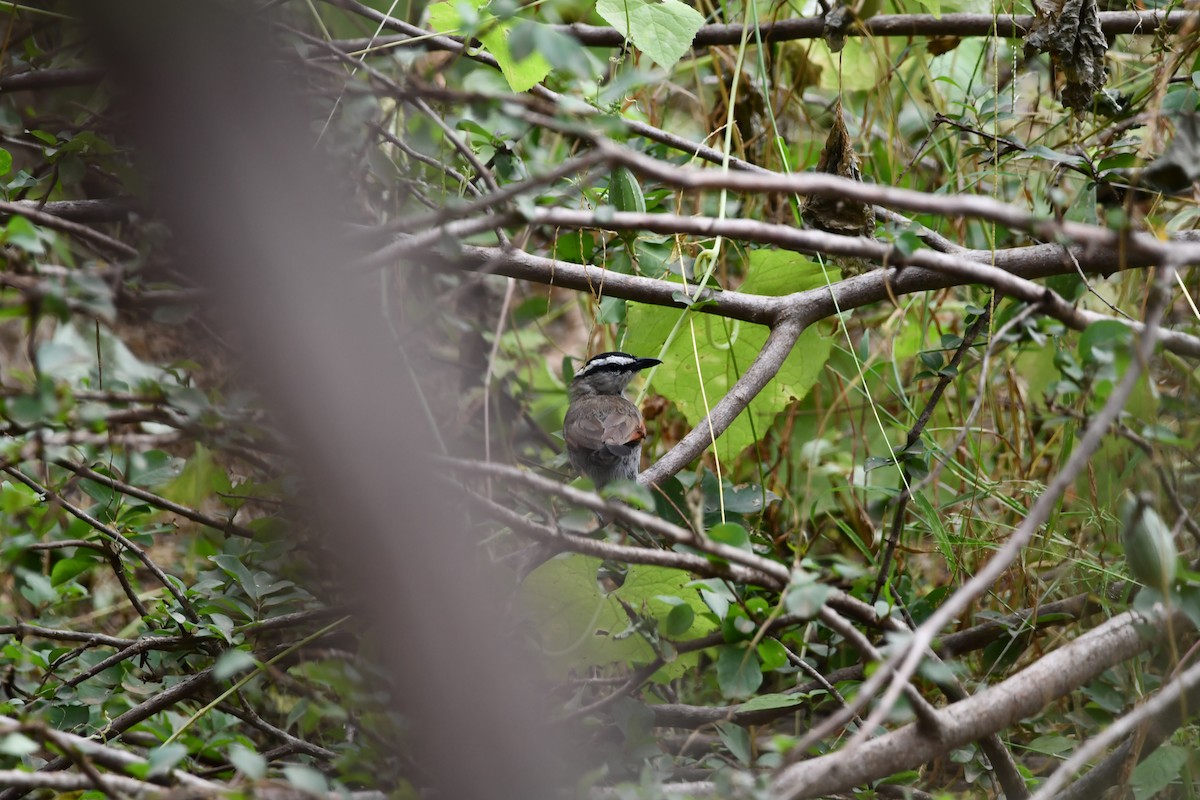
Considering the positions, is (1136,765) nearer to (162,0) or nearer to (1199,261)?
(1199,261)

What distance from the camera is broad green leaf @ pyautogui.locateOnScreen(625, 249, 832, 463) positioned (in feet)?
11.4

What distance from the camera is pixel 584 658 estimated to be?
8.75 ft

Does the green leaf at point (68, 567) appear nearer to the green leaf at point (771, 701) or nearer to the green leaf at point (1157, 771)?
the green leaf at point (771, 701)

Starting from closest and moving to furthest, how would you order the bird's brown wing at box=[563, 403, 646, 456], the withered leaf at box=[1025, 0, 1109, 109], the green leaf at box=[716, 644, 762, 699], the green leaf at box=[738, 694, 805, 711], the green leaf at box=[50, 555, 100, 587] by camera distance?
the green leaf at box=[716, 644, 762, 699] → the green leaf at box=[738, 694, 805, 711] → the green leaf at box=[50, 555, 100, 587] → the withered leaf at box=[1025, 0, 1109, 109] → the bird's brown wing at box=[563, 403, 646, 456]

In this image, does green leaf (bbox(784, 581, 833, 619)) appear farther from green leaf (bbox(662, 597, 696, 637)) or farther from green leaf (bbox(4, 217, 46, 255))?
green leaf (bbox(4, 217, 46, 255))


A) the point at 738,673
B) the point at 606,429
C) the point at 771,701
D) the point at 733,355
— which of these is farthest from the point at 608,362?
the point at 738,673

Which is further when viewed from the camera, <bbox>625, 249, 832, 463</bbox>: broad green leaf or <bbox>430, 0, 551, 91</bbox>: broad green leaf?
<bbox>625, 249, 832, 463</bbox>: broad green leaf

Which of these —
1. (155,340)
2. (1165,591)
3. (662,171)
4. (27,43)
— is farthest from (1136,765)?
(155,340)

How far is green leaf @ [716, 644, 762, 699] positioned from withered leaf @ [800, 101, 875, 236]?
5.07 feet

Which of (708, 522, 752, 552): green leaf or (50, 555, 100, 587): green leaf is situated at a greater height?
(708, 522, 752, 552): green leaf

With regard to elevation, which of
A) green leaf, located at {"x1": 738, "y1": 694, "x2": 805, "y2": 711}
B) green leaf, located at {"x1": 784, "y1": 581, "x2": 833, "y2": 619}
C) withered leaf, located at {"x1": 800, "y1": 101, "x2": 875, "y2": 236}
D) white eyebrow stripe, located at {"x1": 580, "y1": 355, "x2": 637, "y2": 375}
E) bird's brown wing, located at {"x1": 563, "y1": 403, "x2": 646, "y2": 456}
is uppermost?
withered leaf, located at {"x1": 800, "y1": 101, "x2": 875, "y2": 236}

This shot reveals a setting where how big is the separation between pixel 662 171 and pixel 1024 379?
323cm

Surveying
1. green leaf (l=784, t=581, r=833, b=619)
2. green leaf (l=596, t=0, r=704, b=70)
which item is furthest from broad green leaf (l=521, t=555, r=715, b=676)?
green leaf (l=596, t=0, r=704, b=70)

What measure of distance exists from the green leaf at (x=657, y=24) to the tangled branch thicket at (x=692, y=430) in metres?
0.02
